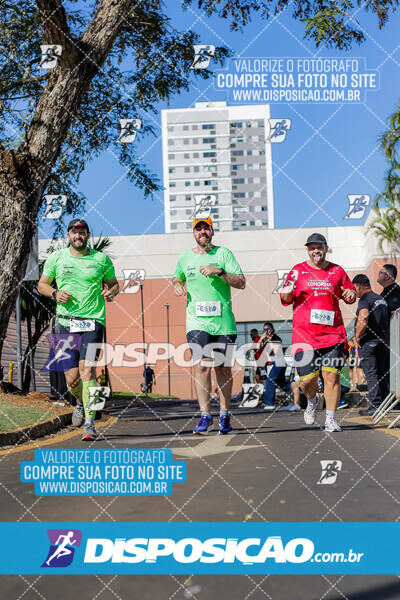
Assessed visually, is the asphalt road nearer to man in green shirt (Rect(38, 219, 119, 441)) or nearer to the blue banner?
the blue banner

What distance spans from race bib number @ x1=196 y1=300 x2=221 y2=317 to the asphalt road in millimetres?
1164

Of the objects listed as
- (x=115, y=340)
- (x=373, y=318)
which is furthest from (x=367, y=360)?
(x=115, y=340)

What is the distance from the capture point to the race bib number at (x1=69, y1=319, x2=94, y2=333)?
6.85 meters

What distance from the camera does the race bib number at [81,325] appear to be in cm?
685

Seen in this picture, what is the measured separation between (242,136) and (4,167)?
11532 centimetres

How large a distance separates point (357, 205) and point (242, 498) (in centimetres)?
895

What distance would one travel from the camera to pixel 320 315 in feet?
22.9

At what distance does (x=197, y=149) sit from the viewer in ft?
479

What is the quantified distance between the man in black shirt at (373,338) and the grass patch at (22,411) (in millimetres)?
3864

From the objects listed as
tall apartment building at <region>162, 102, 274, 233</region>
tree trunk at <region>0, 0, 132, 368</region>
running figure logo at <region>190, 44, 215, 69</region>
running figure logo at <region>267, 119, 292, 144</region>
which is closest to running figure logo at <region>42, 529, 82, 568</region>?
tree trunk at <region>0, 0, 132, 368</region>

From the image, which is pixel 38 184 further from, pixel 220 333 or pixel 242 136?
pixel 242 136

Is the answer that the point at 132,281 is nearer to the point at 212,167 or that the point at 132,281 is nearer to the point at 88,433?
the point at 88,433

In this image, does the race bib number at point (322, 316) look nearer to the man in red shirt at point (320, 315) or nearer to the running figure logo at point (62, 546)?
the man in red shirt at point (320, 315)

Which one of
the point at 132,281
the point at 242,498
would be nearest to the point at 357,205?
the point at 242,498
